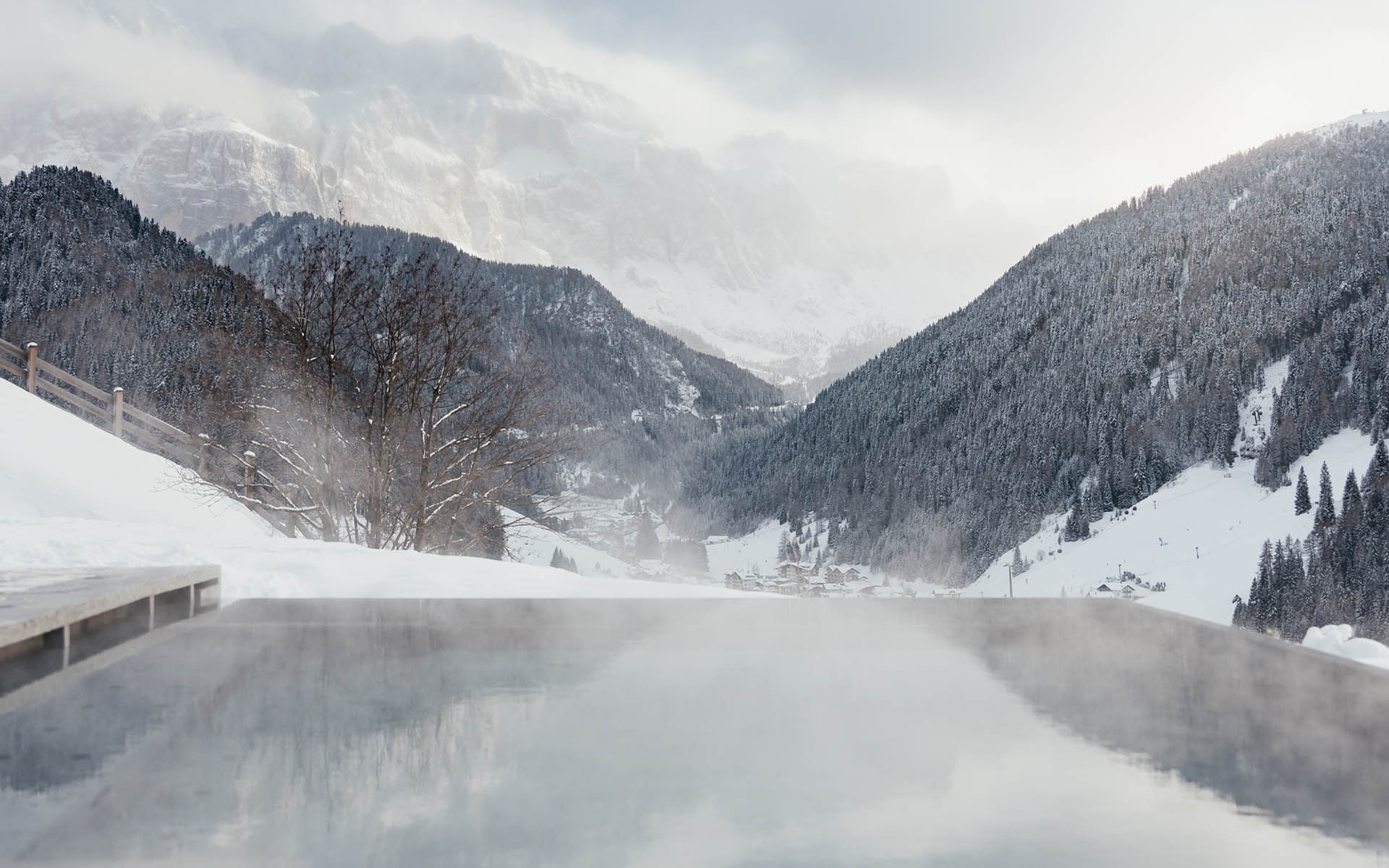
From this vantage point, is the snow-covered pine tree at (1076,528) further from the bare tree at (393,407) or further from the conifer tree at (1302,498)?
the bare tree at (393,407)

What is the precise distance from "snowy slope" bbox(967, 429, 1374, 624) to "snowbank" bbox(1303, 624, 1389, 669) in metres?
73.7

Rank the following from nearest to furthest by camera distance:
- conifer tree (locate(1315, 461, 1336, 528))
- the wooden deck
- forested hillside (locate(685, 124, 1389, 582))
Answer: the wooden deck < conifer tree (locate(1315, 461, 1336, 528)) < forested hillside (locate(685, 124, 1389, 582))

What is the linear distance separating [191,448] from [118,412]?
1459 millimetres

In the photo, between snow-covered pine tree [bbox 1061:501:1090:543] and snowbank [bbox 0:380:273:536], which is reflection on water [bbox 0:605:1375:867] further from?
snow-covered pine tree [bbox 1061:501:1090:543]

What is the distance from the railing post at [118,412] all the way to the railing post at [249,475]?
267 centimetres

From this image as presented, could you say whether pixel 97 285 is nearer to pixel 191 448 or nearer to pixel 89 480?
pixel 191 448

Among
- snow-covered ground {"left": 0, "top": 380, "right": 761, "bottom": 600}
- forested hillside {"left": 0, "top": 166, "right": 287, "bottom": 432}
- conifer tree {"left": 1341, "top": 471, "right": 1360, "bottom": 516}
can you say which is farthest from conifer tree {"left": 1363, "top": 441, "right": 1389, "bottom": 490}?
snow-covered ground {"left": 0, "top": 380, "right": 761, "bottom": 600}

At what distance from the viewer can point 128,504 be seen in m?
9.39

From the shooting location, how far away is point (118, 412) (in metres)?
11.6

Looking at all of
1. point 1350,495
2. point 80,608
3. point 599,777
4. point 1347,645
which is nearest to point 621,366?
point 1350,495

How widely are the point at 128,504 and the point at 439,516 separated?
3.25 metres

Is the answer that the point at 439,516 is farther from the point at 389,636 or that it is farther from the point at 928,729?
the point at 928,729

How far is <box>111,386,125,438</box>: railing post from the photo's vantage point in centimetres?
1159

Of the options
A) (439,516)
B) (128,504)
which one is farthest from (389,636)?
(128,504)
